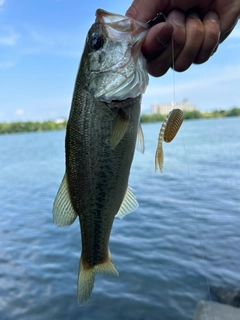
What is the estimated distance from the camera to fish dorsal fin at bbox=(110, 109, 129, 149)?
2.11m

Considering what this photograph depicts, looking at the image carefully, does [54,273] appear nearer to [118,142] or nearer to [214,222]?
[214,222]

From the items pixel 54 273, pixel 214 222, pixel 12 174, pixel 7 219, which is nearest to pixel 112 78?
pixel 54 273

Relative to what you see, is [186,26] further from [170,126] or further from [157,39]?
[170,126]

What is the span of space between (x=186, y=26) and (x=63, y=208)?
4.72 ft

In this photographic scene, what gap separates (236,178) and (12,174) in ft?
50.9

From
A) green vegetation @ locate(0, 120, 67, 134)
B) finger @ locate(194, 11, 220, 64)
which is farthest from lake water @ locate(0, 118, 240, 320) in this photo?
green vegetation @ locate(0, 120, 67, 134)

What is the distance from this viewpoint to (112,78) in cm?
218

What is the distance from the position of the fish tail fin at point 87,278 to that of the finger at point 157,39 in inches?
58.8

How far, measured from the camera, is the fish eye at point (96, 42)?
7.23ft

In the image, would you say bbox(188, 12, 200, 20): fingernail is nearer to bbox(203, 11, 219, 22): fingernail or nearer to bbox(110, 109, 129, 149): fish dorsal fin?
bbox(203, 11, 219, 22): fingernail

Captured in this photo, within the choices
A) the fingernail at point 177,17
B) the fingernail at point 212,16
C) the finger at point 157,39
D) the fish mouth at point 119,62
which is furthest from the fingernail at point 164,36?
the fingernail at point 212,16

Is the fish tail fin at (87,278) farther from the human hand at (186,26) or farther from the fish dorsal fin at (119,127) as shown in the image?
the human hand at (186,26)

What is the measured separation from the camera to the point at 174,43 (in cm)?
230

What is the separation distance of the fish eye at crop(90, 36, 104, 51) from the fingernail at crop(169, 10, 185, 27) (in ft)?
1.58
